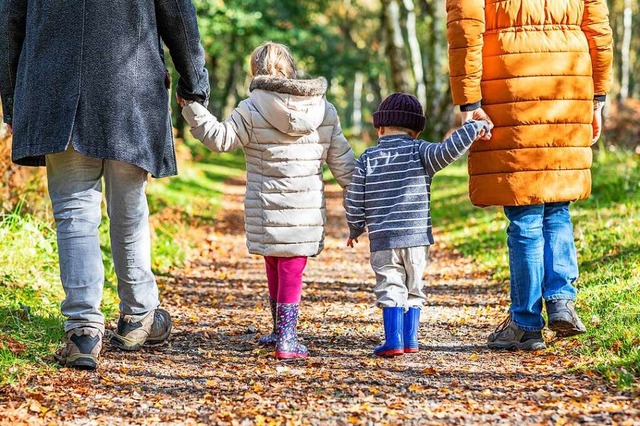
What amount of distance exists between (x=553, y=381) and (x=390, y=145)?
1560mm

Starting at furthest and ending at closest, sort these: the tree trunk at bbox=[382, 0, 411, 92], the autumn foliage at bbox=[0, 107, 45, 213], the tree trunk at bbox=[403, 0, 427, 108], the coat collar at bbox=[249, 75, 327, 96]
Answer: the tree trunk at bbox=[403, 0, 427, 108] < the tree trunk at bbox=[382, 0, 411, 92] < the autumn foliage at bbox=[0, 107, 45, 213] < the coat collar at bbox=[249, 75, 327, 96]

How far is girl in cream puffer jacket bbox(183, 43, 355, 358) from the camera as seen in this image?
4.56m

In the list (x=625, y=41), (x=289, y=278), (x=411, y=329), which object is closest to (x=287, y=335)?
(x=289, y=278)

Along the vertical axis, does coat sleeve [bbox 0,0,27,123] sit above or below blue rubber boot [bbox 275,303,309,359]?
above

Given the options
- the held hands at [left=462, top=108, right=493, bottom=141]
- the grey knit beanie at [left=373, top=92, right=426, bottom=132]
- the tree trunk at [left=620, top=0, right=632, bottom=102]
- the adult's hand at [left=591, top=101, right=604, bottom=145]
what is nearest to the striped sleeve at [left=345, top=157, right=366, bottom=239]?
the grey knit beanie at [left=373, top=92, right=426, bottom=132]

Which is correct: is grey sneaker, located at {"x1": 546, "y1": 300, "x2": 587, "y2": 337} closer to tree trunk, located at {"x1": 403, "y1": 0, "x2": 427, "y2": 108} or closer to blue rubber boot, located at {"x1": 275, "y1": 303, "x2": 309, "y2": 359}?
blue rubber boot, located at {"x1": 275, "y1": 303, "x2": 309, "y2": 359}

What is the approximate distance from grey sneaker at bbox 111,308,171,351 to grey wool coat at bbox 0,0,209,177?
90cm

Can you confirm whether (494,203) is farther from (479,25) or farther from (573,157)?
(479,25)

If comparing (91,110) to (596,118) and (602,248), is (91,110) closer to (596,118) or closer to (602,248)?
(596,118)

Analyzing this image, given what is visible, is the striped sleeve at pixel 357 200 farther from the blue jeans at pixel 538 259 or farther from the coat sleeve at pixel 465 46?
the blue jeans at pixel 538 259

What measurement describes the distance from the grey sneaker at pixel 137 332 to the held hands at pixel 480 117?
2.08 m

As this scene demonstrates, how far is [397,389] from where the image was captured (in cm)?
390

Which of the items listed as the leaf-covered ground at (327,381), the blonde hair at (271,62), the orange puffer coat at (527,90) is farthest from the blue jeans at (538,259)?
the blonde hair at (271,62)

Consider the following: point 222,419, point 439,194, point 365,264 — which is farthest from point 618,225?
point 439,194
